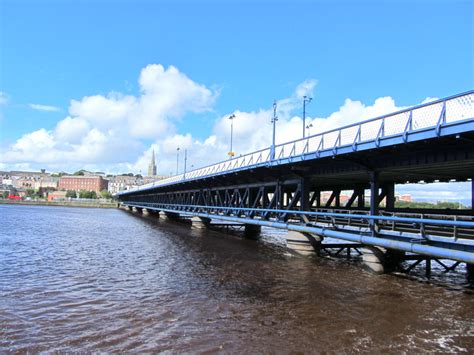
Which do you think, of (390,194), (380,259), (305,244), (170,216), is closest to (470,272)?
(380,259)

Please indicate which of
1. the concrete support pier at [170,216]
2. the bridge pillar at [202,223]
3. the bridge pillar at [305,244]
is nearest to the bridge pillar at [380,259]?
the bridge pillar at [305,244]

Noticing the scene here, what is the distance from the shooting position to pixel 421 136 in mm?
16609

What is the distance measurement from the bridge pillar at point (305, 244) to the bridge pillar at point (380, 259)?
5692 millimetres

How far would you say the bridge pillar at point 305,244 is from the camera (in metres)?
25.7

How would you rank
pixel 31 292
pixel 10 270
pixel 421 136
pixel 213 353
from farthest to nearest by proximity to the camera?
pixel 10 270
pixel 421 136
pixel 31 292
pixel 213 353

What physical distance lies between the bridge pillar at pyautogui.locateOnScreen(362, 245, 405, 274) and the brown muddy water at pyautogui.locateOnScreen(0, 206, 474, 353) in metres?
0.92

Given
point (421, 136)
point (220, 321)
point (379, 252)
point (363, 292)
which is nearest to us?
point (220, 321)

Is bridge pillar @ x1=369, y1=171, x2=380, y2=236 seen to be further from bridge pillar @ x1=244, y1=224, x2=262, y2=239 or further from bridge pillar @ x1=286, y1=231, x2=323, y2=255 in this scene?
bridge pillar @ x1=244, y1=224, x2=262, y2=239

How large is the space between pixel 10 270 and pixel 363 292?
1546 centimetres

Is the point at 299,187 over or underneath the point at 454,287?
over

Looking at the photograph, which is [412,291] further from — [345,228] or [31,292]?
[31,292]

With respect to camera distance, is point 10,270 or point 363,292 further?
point 10,270

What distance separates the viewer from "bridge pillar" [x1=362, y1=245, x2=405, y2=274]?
19.6 meters

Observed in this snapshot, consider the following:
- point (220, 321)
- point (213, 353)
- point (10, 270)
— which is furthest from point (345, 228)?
point (10, 270)
